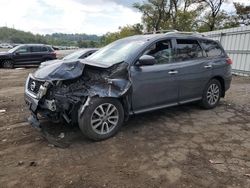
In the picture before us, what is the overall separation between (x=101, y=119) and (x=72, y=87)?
2.33ft

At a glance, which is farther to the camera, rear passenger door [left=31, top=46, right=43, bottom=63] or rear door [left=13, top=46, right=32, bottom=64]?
rear passenger door [left=31, top=46, right=43, bottom=63]

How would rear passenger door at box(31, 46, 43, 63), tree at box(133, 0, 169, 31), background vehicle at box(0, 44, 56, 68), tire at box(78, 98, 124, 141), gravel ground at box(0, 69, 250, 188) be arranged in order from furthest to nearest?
tree at box(133, 0, 169, 31) < rear passenger door at box(31, 46, 43, 63) < background vehicle at box(0, 44, 56, 68) < tire at box(78, 98, 124, 141) < gravel ground at box(0, 69, 250, 188)

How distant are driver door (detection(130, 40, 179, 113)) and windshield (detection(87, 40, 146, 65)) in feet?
0.84

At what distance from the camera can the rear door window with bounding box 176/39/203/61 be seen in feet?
19.0

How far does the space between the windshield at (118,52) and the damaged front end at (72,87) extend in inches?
11.5

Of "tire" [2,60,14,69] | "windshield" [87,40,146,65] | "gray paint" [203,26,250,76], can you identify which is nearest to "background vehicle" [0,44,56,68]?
"tire" [2,60,14,69]

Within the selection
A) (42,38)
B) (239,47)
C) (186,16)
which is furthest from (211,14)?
(42,38)

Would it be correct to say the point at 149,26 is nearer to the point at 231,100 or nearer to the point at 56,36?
the point at 231,100

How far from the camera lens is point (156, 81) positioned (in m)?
5.22

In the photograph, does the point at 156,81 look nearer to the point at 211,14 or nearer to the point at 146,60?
the point at 146,60

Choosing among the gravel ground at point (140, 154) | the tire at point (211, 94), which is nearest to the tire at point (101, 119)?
the gravel ground at point (140, 154)

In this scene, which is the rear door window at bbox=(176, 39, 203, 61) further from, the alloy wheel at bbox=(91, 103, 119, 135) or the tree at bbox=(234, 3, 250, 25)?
the tree at bbox=(234, 3, 250, 25)

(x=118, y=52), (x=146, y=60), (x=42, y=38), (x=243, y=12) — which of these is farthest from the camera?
(x=42, y=38)

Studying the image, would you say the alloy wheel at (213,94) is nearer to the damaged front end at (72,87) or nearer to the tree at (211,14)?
the damaged front end at (72,87)
